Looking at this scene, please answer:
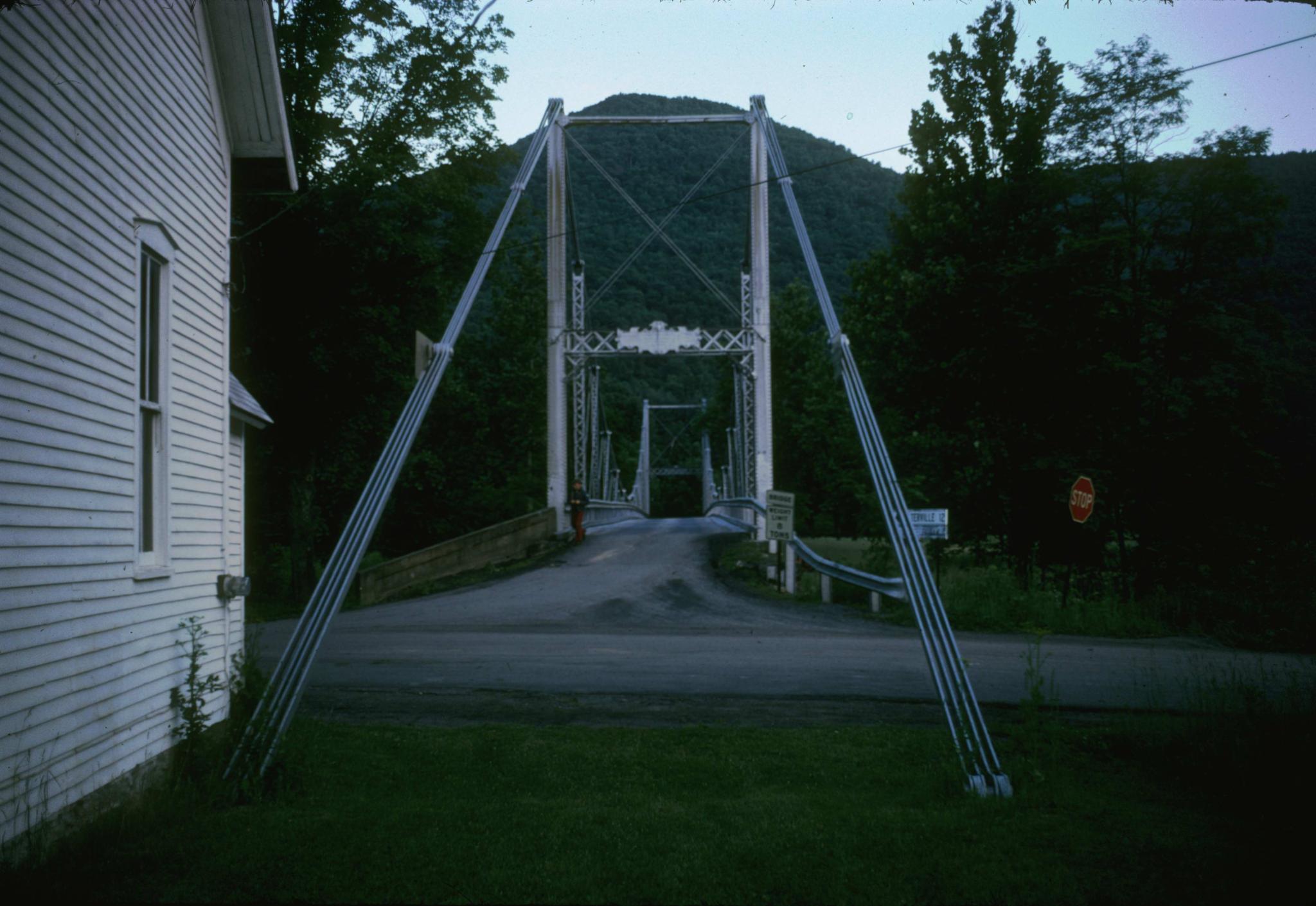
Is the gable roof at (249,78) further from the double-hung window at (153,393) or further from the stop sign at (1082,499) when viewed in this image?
the stop sign at (1082,499)

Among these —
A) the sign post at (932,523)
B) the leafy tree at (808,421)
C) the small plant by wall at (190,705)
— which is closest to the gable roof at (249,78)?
the small plant by wall at (190,705)

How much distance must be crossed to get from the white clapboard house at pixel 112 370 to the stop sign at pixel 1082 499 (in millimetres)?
12313

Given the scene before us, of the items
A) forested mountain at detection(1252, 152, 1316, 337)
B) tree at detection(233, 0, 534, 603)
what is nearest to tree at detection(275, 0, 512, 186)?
tree at detection(233, 0, 534, 603)

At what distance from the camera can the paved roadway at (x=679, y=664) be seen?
929cm

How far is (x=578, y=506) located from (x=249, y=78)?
20.2m

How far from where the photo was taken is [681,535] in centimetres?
3225

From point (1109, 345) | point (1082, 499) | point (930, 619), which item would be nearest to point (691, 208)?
point (1109, 345)

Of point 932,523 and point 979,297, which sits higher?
point 979,297

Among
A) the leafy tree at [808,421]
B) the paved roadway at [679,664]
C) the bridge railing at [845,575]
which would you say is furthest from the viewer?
the leafy tree at [808,421]

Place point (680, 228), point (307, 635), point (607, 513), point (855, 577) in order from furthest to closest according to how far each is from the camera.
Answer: point (680, 228)
point (607, 513)
point (855, 577)
point (307, 635)

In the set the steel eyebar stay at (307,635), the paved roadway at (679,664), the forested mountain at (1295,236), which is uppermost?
the forested mountain at (1295,236)

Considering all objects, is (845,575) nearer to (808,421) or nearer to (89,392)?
(89,392)

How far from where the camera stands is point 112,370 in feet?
19.9

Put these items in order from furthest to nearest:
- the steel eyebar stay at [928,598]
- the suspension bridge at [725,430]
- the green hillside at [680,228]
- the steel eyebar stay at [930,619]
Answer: the green hillside at [680,228] → the suspension bridge at [725,430] → the steel eyebar stay at [928,598] → the steel eyebar stay at [930,619]
